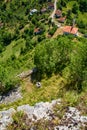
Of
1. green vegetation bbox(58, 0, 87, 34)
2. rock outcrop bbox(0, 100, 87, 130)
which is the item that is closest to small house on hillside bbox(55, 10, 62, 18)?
green vegetation bbox(58, 0, 87, 34)

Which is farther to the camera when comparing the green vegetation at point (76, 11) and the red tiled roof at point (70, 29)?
the green vegetation at point (76, 11)

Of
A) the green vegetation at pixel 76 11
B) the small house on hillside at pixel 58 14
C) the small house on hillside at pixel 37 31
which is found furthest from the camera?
the small house on hillside at pixel 58 14

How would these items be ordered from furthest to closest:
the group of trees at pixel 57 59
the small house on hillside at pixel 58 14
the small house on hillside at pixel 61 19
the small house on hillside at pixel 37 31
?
the small house on hillside at pixel 58 14 < the small house on hillside at pixel 61 19 < the small house on hillside at pixel 37 31 < the group of trees at pixel 57 59

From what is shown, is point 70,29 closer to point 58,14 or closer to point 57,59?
point 58,14

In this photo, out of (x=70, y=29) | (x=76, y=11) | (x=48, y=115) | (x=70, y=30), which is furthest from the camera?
(x=76, y=11)

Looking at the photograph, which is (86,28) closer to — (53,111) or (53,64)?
(53,64)

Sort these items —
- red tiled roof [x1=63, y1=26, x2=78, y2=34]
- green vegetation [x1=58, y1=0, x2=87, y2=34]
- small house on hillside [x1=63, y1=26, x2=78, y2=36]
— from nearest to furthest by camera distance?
small house on hillside [x1=63, y1=26, x2=78, y2=36] → red tiled roof [x1=63, y1=26, x2=78, y2=34] → green vegetation [x1=58, y1=0, x2=87, y2=34]

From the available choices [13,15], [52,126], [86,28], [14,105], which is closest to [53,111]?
[52,126]

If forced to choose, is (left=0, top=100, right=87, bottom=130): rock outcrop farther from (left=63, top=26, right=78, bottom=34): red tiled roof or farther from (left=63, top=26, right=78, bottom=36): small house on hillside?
(left=63, top=26, right=78, bottom=34): red tiled roof

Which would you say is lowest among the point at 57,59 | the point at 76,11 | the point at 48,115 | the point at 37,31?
the point at 37,31

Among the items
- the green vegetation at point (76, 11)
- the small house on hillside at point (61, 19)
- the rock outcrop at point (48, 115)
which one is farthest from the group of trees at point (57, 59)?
the small house on hillside at point (61, 19)

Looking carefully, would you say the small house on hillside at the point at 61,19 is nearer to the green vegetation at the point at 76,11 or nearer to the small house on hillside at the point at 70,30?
the green vegetation at the point at 76,11

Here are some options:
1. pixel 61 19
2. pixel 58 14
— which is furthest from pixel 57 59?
pixel 58 14
